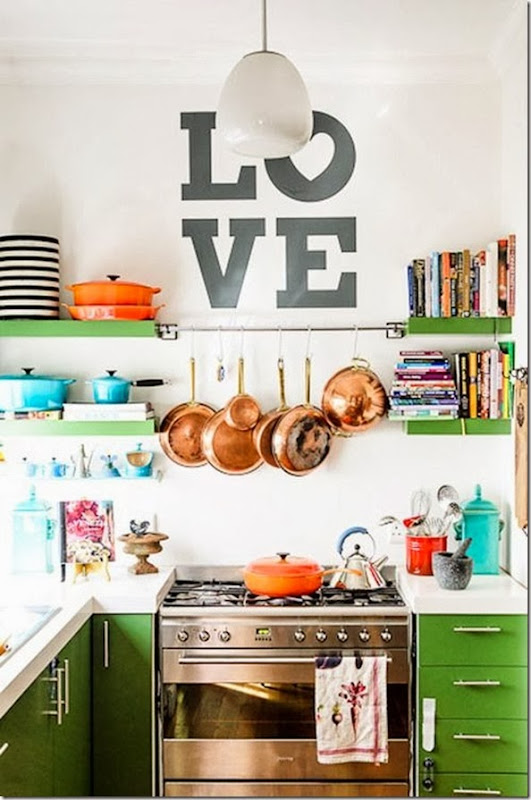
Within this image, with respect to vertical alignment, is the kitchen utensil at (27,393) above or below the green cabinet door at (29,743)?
above

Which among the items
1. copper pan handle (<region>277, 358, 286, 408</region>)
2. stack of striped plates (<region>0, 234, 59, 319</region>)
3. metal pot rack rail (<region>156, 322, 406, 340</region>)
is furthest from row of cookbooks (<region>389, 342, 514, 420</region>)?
stack of striped plates (<region>0, 234, 59, 319</region>)

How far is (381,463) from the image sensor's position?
13.4 ft

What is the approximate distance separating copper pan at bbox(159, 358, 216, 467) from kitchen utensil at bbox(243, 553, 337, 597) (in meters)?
0.48

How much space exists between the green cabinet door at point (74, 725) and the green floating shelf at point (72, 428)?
72 centimetres

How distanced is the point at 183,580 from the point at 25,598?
0.70 metres

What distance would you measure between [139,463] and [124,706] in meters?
0.90

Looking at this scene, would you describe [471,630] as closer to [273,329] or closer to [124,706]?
[124,706]

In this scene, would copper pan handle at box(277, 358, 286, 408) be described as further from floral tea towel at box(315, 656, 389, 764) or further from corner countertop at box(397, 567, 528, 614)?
floral tea towel at box(315, 656, 389, 764)

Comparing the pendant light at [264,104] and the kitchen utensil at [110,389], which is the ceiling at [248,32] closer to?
the pendant light at [264,104]

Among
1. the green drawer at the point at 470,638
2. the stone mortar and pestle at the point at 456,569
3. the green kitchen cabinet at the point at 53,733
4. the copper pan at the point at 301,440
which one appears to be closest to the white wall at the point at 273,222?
the copper pan at the point at 301,440

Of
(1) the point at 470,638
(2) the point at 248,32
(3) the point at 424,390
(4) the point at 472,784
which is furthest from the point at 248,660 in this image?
(2) the point at 248,32

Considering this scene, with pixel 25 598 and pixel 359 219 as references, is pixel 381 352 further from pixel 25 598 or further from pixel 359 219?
pixel 25 598

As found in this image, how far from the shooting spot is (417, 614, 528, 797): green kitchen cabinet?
3498 mm

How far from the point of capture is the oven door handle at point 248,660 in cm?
355
